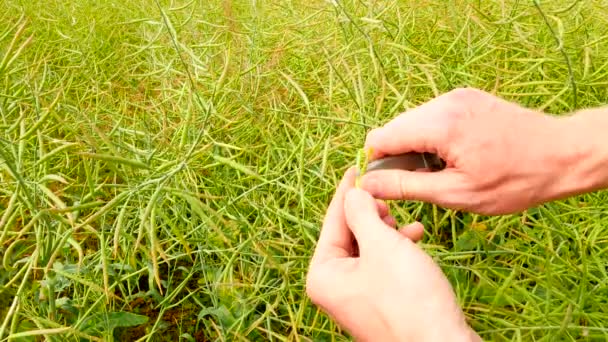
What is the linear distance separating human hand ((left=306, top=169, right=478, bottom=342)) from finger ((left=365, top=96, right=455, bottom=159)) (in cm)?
7

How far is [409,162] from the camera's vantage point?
2.42 feet

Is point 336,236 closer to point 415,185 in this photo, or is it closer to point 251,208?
point 415,185

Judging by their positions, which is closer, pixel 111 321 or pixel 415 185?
pixel 415 185

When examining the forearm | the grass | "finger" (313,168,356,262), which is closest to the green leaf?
the grass

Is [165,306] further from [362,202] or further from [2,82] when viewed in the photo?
[2,82]

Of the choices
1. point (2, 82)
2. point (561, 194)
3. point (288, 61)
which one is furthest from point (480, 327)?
point (2, 82)

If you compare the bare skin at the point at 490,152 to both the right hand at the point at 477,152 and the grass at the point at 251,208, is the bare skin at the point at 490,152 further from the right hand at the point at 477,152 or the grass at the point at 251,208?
the grass at the point at 251,208

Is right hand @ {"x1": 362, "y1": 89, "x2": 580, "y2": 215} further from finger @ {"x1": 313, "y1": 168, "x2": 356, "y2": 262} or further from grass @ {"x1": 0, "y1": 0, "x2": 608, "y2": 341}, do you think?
grass @ {"x1": 0, "y1": 0, "x2": 608, "y2": 341}

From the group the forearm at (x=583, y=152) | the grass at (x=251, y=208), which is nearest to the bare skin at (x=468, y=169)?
the forearm at (x=583, y=152)

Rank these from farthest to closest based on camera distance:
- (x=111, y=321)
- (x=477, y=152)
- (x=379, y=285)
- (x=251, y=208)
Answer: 1. (x=251, y=208)
2. (x=111, y=321)
3. (x=477, y=152)
4. (x=379, y=285)

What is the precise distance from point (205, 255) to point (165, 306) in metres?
0.11

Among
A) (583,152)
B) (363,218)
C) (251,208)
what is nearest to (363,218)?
(363,218)

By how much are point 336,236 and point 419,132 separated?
0.51 feet

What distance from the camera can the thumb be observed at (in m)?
0.64
